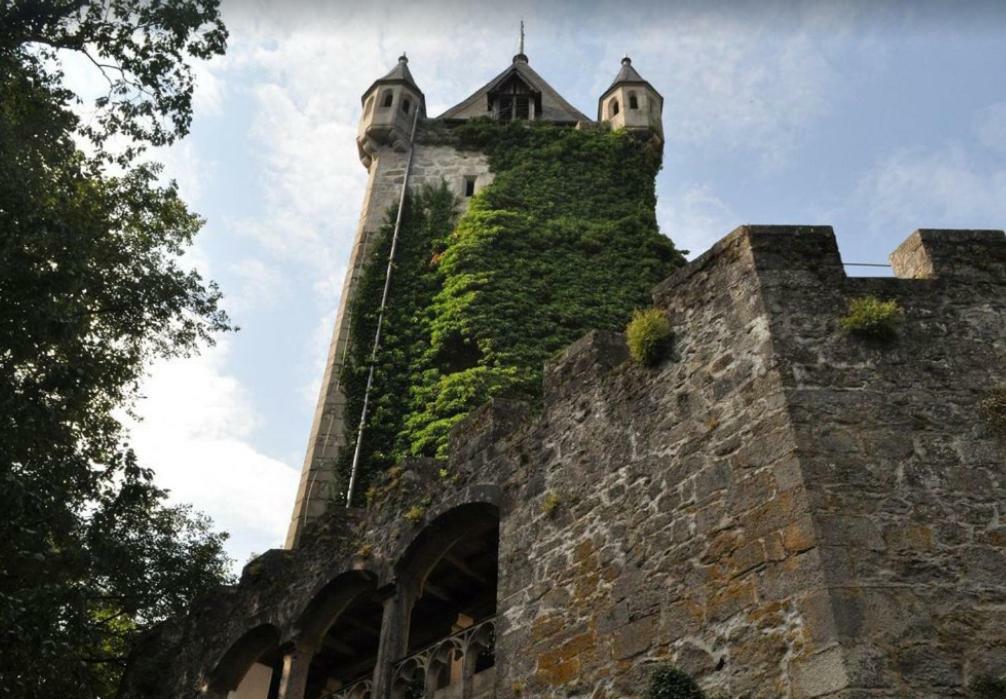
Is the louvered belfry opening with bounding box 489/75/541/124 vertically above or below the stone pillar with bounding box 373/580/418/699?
above

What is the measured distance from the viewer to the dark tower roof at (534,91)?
2729 cm

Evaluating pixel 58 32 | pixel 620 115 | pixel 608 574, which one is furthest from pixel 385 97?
pixel 608 574

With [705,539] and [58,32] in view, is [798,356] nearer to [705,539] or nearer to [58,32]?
[705,539]

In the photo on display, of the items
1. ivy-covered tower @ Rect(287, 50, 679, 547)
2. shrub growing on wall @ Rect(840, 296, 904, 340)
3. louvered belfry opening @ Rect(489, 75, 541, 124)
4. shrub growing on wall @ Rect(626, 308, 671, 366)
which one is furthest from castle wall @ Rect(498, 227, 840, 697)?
louvered belfry opening @ Rect(489, 75, 541, 124)

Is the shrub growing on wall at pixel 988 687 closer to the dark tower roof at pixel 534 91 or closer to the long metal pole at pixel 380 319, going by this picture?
the long metal pole at pixel 380 319

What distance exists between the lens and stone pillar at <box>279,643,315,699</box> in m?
11.6

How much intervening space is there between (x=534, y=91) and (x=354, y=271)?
957 centimetres

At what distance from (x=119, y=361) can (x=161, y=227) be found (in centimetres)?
250

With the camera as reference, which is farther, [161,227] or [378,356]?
[378,356]

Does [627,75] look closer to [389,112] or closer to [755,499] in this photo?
[389,112]

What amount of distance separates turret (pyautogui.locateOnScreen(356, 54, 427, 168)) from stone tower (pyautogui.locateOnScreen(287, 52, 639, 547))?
3 cm

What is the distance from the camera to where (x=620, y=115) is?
26.2 m

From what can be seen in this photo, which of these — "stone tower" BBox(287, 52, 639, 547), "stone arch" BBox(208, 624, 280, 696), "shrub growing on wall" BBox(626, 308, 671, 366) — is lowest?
"stone arch" BBox(208, 624, 280, 696)

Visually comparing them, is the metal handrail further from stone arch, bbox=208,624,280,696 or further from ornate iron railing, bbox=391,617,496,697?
stone arch, bbox=208,624,280,696
